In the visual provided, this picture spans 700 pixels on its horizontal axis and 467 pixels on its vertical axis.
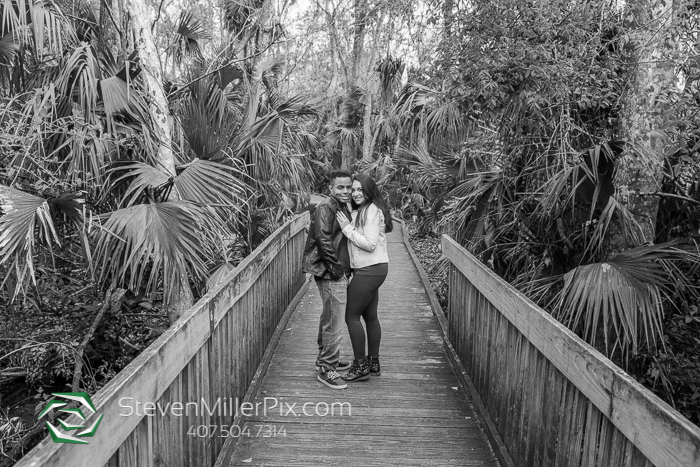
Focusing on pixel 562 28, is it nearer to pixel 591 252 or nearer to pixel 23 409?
pixel 591 252

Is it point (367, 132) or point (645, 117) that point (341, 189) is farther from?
point (367, 132)

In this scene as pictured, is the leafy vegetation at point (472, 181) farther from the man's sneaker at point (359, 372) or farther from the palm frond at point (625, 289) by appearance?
the man's sneaker at point (359, 372)

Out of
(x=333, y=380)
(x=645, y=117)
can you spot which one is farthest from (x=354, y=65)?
(x=333, y=380)

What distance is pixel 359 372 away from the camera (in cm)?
483

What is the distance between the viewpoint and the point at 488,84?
4445 mm

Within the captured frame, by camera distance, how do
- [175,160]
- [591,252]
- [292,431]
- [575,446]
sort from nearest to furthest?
1. [575,446]
2. [292,431]
3. [591,252]
4. [175,160]

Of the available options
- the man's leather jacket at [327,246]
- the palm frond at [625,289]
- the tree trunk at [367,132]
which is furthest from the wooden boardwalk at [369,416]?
the tree trunk at [367,132]

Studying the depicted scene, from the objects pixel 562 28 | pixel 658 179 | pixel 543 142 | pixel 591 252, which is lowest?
pixel 591 252

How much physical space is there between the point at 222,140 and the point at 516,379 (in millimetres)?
3764

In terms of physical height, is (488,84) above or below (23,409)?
above

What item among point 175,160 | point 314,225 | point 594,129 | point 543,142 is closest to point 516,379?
point 314,225

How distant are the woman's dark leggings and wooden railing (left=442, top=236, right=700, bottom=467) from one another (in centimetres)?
79

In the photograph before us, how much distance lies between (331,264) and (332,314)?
0.44 metres

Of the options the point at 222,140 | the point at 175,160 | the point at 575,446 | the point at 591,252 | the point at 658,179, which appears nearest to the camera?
the point at 575,446
